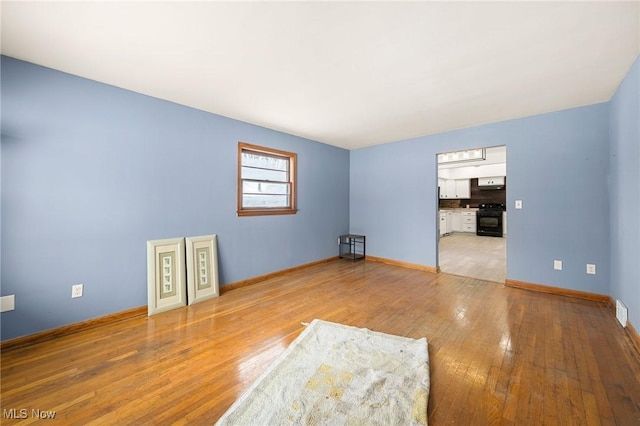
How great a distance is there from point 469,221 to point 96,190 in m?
9.87

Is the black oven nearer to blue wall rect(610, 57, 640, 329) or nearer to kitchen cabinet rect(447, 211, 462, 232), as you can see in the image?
kitchen cabinet rect(447, 211, 462, 232)

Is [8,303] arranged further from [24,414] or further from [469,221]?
[469,221]

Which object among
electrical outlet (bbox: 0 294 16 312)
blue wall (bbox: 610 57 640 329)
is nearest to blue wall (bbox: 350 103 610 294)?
blue wall (bbox: 610 57 640 329)

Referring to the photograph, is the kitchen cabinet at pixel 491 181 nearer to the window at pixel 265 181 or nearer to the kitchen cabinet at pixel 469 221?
the kitchen cabinet at pixel 469 221

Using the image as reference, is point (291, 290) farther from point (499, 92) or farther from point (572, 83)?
point (572, 83)

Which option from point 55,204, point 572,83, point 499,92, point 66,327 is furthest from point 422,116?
point 66,327

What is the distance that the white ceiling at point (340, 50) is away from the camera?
1558mm

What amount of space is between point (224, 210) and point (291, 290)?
146cm

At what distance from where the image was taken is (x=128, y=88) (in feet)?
8.55

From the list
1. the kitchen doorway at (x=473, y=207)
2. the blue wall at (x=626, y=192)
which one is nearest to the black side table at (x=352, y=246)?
the kitchen doorway at (x=473, y=207)

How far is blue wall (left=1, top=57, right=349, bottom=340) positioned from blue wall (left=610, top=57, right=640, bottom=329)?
13.6 feet

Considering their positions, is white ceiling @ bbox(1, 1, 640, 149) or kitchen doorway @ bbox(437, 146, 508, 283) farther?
kitchen doorway @ bbox(437, 146, 508, 283)

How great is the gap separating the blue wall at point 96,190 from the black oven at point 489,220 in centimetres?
805

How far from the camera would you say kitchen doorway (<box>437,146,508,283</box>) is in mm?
6297
